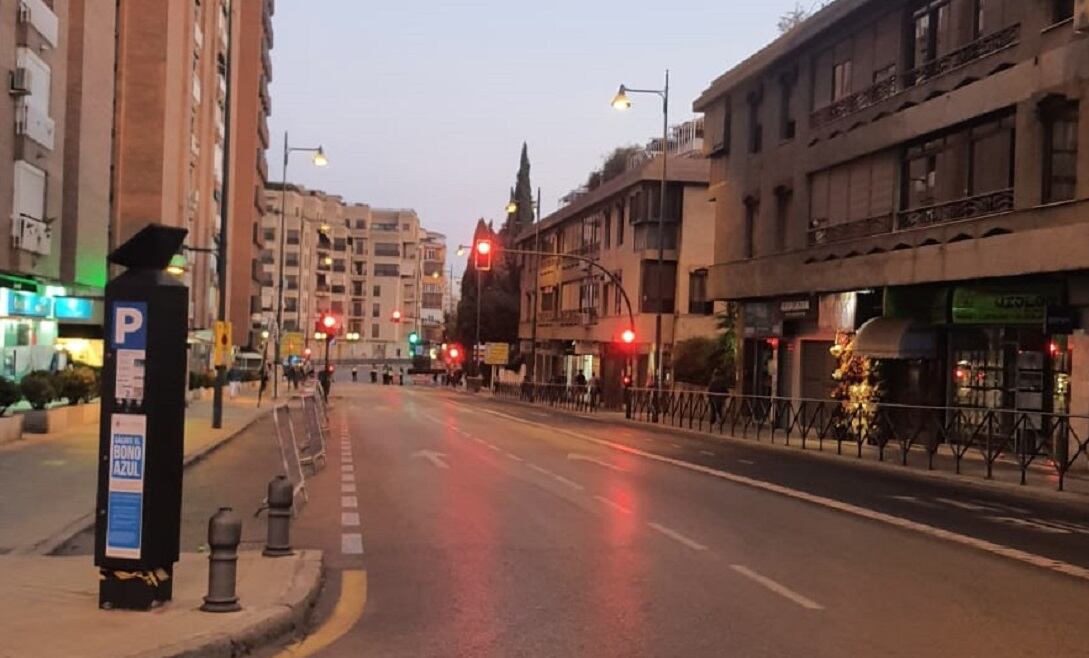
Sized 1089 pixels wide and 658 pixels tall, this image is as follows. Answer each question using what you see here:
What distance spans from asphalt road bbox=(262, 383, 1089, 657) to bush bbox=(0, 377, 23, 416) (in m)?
6.97

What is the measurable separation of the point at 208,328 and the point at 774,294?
2978 centimetres

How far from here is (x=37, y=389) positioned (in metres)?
22.4

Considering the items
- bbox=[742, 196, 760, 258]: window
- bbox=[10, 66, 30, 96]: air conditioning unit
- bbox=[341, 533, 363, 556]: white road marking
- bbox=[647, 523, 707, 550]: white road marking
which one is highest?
bbox=[10, 66, 30, 96]: air conditioning unit

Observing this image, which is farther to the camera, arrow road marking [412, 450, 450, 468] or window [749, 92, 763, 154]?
window [749, 92, 763, 154]

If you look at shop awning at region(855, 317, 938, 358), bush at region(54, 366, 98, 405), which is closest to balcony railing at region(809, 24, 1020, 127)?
shop awning at region(855, 317, 938, 358)

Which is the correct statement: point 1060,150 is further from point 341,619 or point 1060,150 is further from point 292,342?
point 292,342

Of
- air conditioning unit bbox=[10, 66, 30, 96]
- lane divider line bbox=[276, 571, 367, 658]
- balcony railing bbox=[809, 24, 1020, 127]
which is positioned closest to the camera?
lane divider line bbox=[276, 571, 367, 658]

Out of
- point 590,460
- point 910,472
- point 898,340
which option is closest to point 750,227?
point 898,340

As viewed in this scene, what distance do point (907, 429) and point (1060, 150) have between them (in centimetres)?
648

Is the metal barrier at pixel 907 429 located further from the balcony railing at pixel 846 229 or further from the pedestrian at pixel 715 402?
the balcony railing at pixel 846 229

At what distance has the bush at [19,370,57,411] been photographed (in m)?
22.2

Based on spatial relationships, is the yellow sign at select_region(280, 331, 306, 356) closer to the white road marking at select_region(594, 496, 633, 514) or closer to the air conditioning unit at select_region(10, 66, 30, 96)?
the air conditioning unit at select_region(10, 66, 30, 96)

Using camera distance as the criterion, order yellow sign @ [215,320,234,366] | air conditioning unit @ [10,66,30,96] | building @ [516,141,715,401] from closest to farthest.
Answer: air conditioning unit @ [10,66,30,96] → yellow sign @ [215,320,234,366] → building @ [516,141,715,401]

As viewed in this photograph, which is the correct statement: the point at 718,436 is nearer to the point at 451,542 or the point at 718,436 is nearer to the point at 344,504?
the point at 344,504
